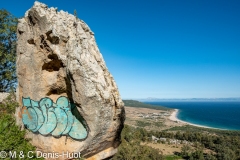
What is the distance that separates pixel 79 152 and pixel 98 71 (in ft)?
13.5

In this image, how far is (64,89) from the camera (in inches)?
382

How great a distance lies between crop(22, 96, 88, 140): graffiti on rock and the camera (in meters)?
9.02

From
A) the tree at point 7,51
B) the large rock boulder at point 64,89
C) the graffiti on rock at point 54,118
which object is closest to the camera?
the large rock boulder at point 64,89

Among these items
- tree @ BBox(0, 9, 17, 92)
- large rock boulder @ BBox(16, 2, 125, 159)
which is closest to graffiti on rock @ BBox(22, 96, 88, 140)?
large rock boulder @ BBox(16, 2, 125, 159)

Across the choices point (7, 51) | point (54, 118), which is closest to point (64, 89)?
point (54, 118)

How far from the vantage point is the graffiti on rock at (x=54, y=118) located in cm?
902

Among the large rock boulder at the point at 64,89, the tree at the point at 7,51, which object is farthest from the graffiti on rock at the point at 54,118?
the tree at the point at 7,51

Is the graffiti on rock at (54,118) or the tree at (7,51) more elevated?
the tree at (7,51)

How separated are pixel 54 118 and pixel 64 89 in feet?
5.44

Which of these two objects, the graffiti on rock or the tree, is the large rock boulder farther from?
the tree

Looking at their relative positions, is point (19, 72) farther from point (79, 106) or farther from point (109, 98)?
point (109, 98)

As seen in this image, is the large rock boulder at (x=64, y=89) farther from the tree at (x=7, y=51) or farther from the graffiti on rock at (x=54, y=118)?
the tree at (x=7, y=51)

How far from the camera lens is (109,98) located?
328 inches

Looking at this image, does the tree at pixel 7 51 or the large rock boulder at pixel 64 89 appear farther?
the tree at pixel 7 51
